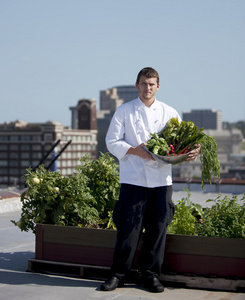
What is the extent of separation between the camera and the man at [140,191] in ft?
14.8

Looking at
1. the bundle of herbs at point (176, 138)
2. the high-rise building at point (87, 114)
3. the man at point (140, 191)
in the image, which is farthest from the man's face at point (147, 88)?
the high-rise building at point (87, 114)

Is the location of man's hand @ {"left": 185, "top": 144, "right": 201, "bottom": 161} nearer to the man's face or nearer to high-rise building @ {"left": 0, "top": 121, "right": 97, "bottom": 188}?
the man's face

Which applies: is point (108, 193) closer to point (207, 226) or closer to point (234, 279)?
point (207, 226)

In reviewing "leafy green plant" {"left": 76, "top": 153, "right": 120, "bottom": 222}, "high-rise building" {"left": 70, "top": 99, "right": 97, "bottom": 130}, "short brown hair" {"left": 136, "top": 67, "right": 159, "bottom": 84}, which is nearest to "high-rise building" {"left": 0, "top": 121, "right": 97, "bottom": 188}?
"high-rise building" {"left": 70, "top": 99, "right": 97, "bottom": 130}

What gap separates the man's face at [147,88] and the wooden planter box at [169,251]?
3.85ft

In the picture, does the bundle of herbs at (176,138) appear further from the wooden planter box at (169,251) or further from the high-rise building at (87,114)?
the high-rise building at (87,114)

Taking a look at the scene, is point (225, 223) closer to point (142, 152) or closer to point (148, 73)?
point (142, 152)

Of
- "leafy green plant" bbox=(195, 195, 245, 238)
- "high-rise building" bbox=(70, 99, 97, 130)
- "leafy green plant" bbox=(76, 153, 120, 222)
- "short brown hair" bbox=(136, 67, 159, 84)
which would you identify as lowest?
"leafy green plant" bbox=(195, 195, 245, 238)

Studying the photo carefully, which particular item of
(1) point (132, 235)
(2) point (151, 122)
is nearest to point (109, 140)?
(2) point (151, 122)

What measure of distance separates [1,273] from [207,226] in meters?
1.92

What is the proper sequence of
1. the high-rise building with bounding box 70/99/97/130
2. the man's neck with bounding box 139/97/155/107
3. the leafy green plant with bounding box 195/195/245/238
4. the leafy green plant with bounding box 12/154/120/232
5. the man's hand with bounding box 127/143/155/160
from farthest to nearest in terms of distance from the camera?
the high-rise building with bounding box 70/99/97/130 → the leafy green plant with bounding box 12/154/120/232 → the man's neck with bounding box 139/97/155/107 → the leafy green plant with bounding box 195/195/245/238 → the man's hand with bounding box 127/143/155/160

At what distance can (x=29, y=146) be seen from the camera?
18075cm

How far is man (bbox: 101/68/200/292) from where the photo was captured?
14.8 ft

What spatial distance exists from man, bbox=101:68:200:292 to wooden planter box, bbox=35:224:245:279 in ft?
0.53
